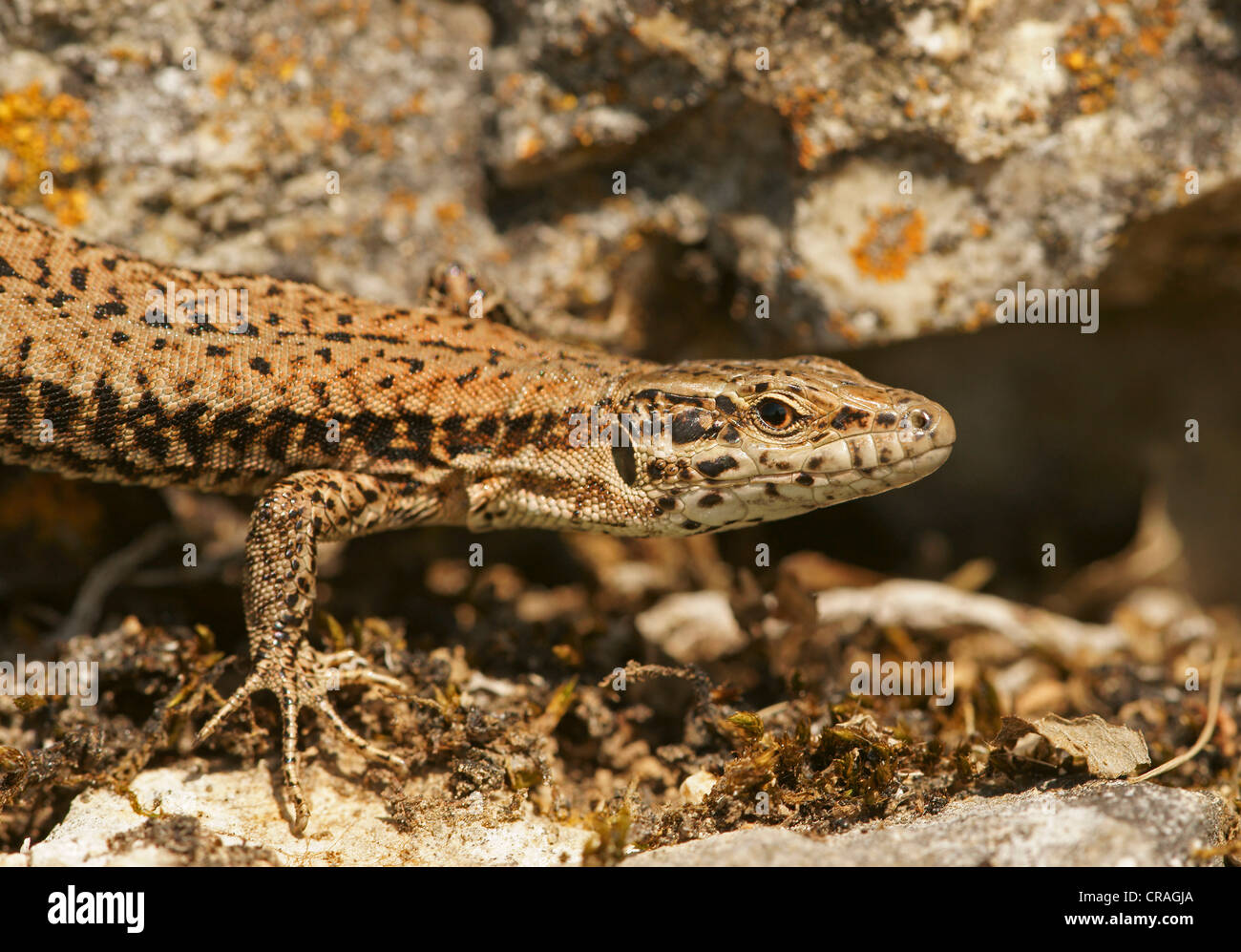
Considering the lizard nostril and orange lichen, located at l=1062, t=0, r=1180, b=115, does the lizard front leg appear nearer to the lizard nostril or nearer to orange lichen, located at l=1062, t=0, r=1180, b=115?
the lizard nostril

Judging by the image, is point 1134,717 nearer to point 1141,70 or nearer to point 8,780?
point 1141,70

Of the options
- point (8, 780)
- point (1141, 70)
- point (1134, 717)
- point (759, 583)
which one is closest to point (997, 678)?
point (1134, 717)

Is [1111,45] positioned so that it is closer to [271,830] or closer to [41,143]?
[271,830]

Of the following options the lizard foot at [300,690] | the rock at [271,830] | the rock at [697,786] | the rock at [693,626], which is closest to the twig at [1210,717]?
the rock at [697,786]

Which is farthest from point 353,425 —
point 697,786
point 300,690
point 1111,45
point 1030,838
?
point 1111,45

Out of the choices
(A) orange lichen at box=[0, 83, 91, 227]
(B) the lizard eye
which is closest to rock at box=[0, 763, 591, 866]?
(B) the lizard eye
